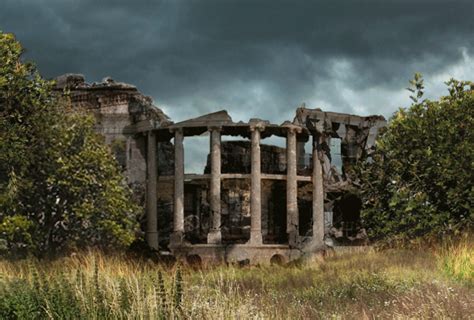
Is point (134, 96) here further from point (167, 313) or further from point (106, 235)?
point (167, 313)

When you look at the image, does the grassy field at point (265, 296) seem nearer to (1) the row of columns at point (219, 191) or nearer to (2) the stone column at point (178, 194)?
(1) the row of columns at point (219, 191)

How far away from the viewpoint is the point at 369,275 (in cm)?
1491

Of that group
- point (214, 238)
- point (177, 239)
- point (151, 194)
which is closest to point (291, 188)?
point (214, 238)

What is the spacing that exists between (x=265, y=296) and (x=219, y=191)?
1850 cm

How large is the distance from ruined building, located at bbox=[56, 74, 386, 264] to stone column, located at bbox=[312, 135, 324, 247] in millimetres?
46

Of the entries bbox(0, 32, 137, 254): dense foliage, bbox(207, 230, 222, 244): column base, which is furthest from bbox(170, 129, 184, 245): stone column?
bbox(0, 32, 137, 254): dense foliage

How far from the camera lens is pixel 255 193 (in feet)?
103

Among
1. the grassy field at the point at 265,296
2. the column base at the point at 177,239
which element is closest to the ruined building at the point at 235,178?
the column base at the point at 177,239

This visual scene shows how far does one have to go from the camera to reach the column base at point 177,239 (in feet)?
102

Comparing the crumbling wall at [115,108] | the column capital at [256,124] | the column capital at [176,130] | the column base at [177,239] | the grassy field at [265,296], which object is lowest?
the grassy field at [265,296]

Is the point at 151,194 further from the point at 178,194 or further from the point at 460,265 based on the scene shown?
the point at 460,265

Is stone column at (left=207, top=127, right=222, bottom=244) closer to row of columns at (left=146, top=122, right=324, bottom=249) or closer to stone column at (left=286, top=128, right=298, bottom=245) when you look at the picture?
row of columns at (left=146, top=122, right=324, bottom=249)

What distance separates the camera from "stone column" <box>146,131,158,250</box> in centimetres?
3275

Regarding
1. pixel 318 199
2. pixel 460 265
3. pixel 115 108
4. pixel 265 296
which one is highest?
pixel 115 108
